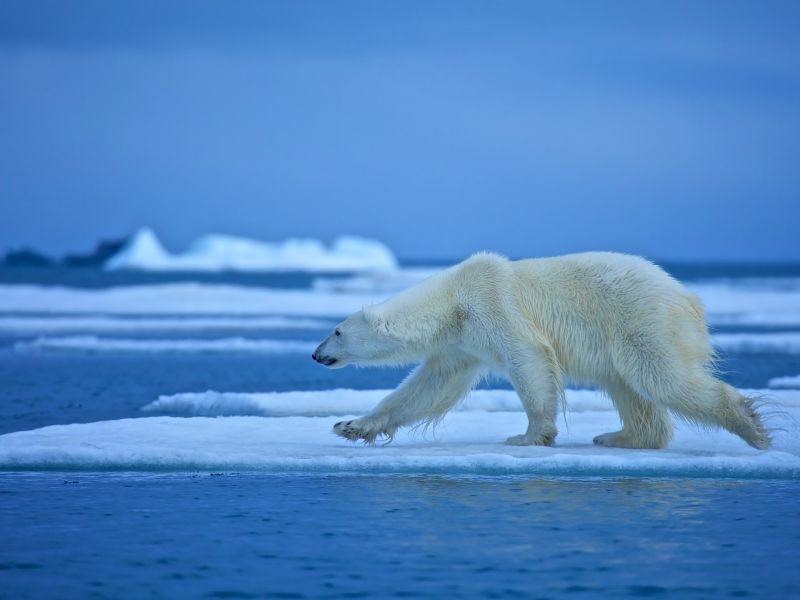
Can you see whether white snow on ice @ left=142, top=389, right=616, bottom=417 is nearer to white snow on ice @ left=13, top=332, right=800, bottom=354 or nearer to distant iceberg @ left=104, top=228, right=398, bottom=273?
white snow on ice @ left=13, top=332, right=800, bottom=354

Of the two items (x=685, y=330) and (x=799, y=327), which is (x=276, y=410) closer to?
(x=685, y=330)

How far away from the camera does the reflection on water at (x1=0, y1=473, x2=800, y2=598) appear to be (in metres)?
3.60

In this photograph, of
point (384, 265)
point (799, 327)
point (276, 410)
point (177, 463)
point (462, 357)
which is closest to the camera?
point (177, 463)

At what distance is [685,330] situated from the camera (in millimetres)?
5820

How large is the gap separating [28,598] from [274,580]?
2.99 feet

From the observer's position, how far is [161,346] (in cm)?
1588

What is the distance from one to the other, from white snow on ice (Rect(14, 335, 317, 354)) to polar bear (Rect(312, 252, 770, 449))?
8.98 m

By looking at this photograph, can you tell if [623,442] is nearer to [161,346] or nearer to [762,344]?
[762,344]

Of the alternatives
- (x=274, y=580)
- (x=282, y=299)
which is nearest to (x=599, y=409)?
(x=274, y=580)

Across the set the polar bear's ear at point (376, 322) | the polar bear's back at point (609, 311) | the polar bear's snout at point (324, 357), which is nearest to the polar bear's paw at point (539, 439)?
the polar bear's back at point (609, 311)

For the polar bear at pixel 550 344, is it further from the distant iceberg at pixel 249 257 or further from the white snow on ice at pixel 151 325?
the distant iceberg at pixel 249 257

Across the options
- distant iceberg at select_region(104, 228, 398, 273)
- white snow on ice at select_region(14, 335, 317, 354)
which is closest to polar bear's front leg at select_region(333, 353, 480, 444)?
white snow on ice at select_region(14, 335, 317, 354)

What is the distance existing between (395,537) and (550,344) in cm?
238

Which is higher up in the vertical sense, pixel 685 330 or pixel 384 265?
pixel 384 265
